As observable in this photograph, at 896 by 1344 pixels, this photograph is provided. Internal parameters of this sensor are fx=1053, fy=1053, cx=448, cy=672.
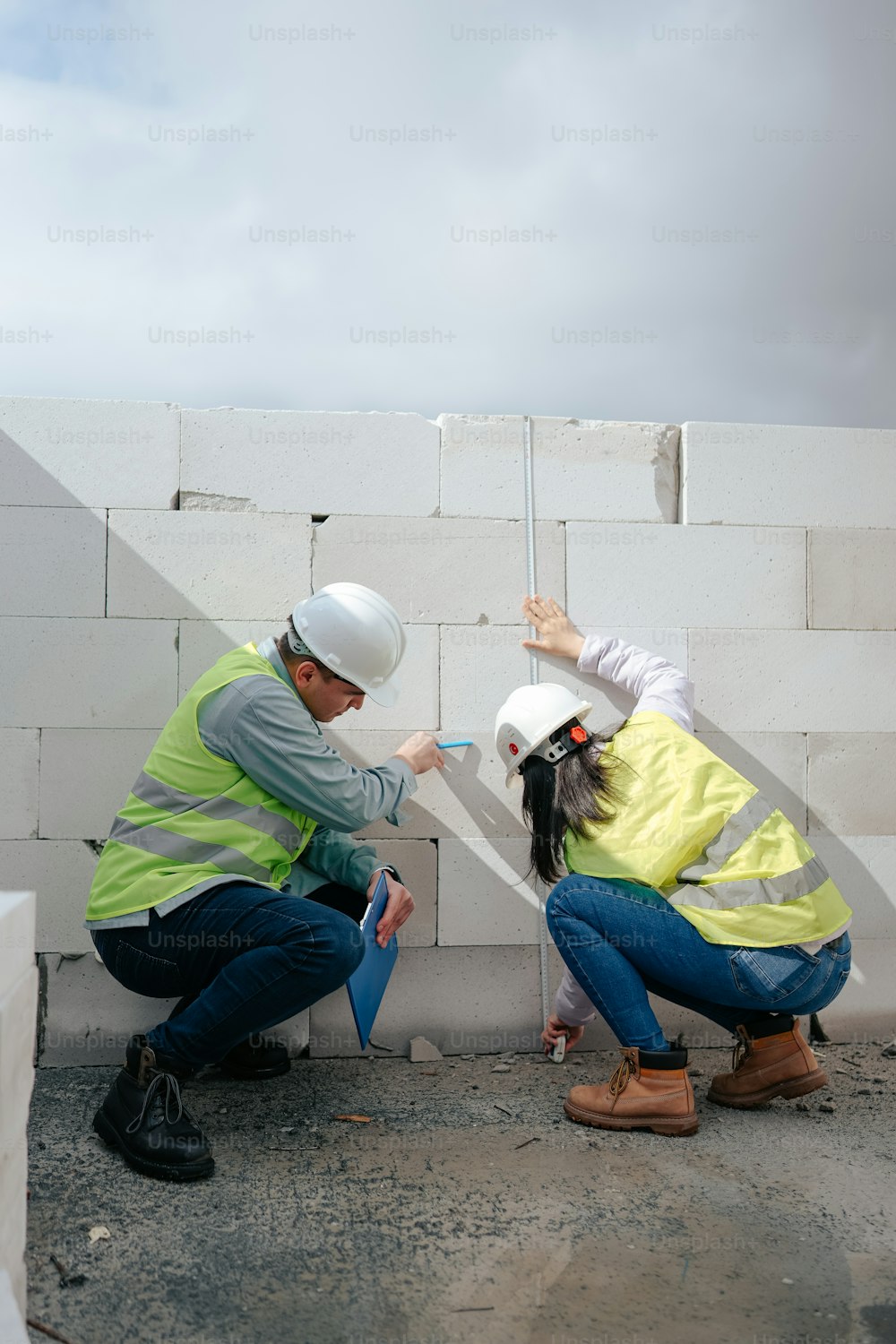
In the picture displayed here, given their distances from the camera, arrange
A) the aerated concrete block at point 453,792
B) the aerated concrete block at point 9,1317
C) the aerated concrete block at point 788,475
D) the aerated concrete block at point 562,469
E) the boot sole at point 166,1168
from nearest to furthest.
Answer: the aerated concrete block at point 9,1317 < the boot sole at point 166,1168 < the aerated concrete block at point 453,792 < the aerated concrete block at point 562,469 < the aerated concrete block at point 788,475

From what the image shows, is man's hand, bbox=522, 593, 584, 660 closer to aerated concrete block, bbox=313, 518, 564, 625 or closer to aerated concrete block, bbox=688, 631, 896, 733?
aerated concrete block, bbox=313, 518, 564, 625

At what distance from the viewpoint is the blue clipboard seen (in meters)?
2.91

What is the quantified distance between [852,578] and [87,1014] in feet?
10.0

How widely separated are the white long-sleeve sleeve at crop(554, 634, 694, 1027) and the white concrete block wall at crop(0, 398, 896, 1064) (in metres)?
0.13

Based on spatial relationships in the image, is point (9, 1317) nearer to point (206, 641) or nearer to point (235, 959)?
point (235, 959)

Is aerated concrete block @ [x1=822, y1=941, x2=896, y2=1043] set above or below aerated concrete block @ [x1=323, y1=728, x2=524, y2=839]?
below

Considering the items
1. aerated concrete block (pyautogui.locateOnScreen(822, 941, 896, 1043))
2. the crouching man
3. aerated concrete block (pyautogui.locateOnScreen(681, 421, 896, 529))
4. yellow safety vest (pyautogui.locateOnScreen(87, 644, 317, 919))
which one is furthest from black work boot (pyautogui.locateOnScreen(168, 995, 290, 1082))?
aerated concrete block (pyautogui.locateOnScreen(681, 421, 896, 529))

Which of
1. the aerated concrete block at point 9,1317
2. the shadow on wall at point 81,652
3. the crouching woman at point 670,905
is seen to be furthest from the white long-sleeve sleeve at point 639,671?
A: the aerated concrete block at point 9,1317

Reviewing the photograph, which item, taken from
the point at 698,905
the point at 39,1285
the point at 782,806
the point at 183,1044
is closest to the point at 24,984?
the point at 39,1285

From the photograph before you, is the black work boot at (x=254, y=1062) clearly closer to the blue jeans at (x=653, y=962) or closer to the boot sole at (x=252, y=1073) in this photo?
the boot sole at (x=252, y=1073)

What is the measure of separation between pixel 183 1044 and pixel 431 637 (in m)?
1.57

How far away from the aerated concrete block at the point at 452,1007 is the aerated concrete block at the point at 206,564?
4.25 ft

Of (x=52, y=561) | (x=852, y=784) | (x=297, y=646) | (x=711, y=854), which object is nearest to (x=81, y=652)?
(x=52, y=561)

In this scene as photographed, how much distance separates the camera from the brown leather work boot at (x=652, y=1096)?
284cm
